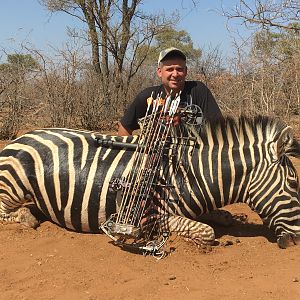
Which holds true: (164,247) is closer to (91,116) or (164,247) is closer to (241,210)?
(241,210)

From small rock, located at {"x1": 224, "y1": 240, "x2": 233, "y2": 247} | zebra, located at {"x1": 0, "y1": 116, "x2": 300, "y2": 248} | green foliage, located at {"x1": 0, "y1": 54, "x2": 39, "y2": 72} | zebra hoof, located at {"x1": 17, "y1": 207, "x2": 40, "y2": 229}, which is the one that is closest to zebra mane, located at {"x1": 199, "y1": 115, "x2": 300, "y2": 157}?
zebra, located at {"x1": 0, "y1": 116, "x2": 300, "y2": 248}

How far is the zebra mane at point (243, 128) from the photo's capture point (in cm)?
384

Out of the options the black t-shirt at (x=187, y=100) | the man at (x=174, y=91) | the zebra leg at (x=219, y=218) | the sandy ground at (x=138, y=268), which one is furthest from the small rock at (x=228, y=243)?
the black t-shirt at (x=187, y=100)

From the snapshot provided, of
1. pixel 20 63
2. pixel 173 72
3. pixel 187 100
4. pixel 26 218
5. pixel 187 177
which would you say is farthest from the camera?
pixel 20 63

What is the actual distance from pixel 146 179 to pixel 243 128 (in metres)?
0.96

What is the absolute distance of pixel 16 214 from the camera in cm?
431

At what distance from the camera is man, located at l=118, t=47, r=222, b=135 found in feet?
14.5

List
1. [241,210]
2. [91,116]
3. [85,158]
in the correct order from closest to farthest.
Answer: [85,158] → [241,210] → [91,116]

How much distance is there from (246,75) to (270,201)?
20.3 feet

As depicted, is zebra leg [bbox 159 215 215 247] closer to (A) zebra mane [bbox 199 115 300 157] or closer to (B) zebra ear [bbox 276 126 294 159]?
(A) zebra mane [bbox 199 115 300 157]

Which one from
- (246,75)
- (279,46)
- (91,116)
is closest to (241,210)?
(246,75)

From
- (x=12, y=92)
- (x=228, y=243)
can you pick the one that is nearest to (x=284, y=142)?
(x=228, y=243)

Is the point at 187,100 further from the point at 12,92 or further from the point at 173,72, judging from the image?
the point at 12,92

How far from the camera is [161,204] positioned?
3.81 m
